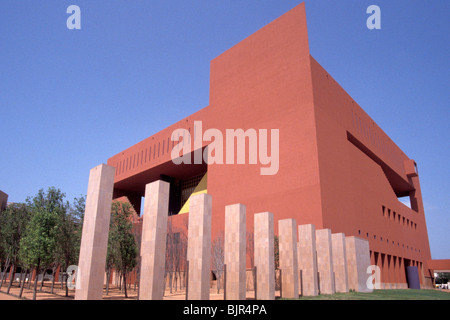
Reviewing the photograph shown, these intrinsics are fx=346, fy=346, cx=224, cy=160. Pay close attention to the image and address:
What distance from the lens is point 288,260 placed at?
14.9 meters

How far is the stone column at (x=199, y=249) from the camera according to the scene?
11.0 m

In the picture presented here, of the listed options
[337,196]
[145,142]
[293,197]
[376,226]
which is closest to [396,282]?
[376,226]

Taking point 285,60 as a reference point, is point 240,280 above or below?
below

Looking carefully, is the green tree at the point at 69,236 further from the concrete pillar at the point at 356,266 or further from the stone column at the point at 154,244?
the concrete pillar at the point at 356,266

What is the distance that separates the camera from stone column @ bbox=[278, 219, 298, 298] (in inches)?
574

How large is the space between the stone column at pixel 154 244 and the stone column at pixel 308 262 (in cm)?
794

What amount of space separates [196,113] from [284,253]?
20115 mm

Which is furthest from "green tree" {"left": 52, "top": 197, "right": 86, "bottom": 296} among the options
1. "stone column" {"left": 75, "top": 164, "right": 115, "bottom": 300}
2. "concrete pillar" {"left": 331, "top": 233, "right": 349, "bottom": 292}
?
"concrete pillar" {"left": 331, "top": 233, "right": 349, "bottom": 292}

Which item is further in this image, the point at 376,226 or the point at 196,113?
the point at 196,113

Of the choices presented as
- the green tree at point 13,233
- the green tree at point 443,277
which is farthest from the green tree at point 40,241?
the green tree at point 443,277

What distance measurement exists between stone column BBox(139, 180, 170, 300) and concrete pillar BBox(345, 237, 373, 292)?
1247 cm

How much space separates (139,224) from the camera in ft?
101
